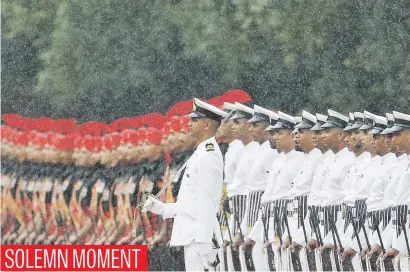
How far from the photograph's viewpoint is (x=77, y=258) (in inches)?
688

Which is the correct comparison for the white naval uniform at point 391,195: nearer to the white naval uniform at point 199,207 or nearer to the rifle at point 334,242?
the rifle at point 334,242

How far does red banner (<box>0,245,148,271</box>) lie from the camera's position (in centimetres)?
1662

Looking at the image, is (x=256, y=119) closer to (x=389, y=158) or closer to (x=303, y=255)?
(x=303, y=255)

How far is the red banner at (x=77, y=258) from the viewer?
54.5ft

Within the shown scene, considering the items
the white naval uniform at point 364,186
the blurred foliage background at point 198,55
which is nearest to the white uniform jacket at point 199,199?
the white naval uniform at point 364,186

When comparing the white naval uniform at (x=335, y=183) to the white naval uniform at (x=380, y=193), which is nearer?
the white naval uniform at (x=380, y=193)

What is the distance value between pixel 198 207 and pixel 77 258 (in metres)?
5.09

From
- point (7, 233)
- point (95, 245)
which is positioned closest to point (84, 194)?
point (95, 245)

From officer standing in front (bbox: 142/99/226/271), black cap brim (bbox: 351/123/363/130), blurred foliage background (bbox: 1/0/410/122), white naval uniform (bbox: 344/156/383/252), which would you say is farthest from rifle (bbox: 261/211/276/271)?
blurred foliage background (bbox: 1/0/410/122)

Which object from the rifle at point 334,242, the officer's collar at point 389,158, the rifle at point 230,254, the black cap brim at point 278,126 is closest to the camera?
the officer's collar at point 389,158

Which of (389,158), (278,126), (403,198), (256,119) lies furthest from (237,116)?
(403,198)

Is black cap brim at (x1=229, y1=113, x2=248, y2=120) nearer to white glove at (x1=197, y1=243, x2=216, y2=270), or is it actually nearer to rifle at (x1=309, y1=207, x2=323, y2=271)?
rifle at (x1=309, y1=207, x2=323, y2=271)

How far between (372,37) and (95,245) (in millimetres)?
3790

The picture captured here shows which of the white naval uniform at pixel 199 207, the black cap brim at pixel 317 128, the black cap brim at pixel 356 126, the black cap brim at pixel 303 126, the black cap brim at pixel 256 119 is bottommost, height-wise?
the white naval uniform at pixel 199 207
